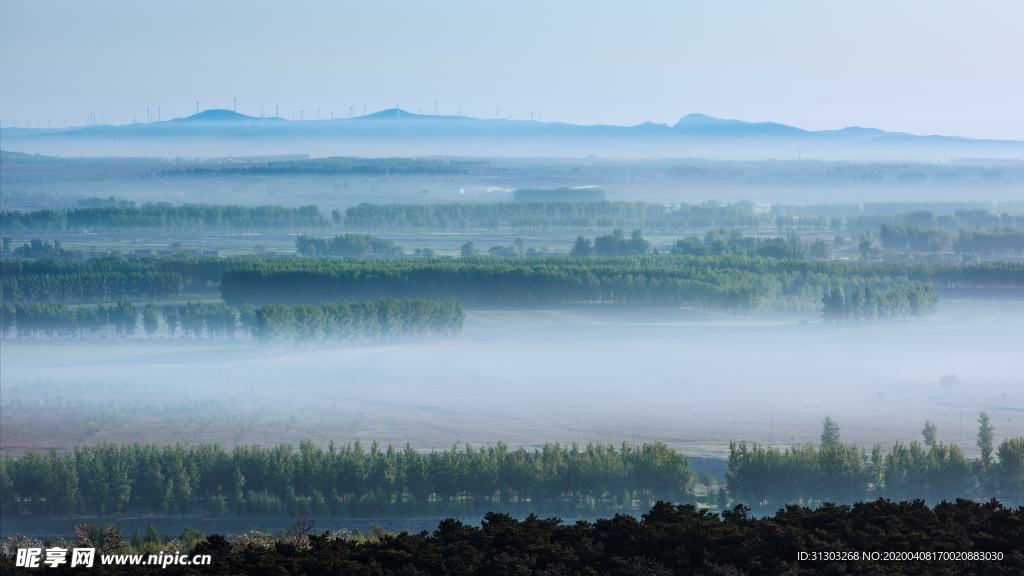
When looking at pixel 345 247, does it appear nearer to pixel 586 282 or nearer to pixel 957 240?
pixel 586 282

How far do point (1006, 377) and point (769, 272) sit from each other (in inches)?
1949

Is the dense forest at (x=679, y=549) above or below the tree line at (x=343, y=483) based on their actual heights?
above

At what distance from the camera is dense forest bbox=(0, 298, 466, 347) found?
335ft

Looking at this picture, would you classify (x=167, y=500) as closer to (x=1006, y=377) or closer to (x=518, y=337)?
(x=518, y=337)

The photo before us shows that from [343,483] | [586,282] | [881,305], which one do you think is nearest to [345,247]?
[586,282]

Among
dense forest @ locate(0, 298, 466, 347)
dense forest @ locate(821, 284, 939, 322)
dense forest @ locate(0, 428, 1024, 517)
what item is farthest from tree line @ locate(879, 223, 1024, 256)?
dense forest @ locate(0, 428, 1024, 517)

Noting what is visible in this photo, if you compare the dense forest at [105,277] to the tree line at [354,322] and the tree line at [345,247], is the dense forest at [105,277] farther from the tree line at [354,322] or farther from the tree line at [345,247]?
the tree line at [354,322]

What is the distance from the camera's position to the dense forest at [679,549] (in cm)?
2248

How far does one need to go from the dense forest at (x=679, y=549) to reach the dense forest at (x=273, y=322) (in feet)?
252

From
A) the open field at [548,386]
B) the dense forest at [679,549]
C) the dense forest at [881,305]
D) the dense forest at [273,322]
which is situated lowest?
the open field at [548,386]

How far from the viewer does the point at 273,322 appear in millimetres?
100625

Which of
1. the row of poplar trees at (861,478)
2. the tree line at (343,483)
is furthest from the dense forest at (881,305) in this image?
the tree line at (343,483)

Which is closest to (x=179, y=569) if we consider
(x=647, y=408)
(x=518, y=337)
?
(x=647, y=408)

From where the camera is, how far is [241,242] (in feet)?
622
